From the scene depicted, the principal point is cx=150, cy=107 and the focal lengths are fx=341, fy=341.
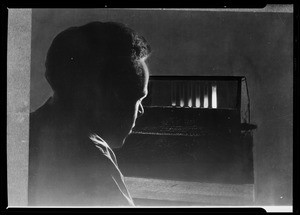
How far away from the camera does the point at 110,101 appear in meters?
1.26

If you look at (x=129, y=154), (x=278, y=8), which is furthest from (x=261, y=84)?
(x=129, y=154)

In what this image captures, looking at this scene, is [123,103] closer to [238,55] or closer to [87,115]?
[87,115]

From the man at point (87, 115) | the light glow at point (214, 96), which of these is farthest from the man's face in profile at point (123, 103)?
the light glow at point (214, 96)

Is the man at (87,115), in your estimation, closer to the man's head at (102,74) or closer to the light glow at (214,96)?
the man's head at (102,74)

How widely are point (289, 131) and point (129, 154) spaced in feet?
1.98

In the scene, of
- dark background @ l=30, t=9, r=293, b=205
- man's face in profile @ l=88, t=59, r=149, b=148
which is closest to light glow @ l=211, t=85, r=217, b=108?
dark background @ l=30, t=9, r=293, b=205

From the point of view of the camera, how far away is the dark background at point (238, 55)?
1.27 m

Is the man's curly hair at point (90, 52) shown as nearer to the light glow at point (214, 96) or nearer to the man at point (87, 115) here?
the man at point (87, 115)

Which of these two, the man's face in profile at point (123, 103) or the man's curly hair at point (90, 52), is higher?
the man's curly hair at point (90, 52)

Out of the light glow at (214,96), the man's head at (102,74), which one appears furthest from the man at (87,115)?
the light glow at (214,96)

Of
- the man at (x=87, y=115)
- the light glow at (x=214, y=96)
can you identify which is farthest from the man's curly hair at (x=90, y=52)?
the light glow at (x=214, y=96)

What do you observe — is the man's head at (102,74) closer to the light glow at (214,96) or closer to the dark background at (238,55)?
the dark background at (238,55)

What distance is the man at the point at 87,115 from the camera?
125 centimetres

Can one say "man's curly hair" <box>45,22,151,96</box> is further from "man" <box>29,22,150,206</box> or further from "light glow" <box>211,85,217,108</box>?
"light glow" <box>211,85,217,108</box>
